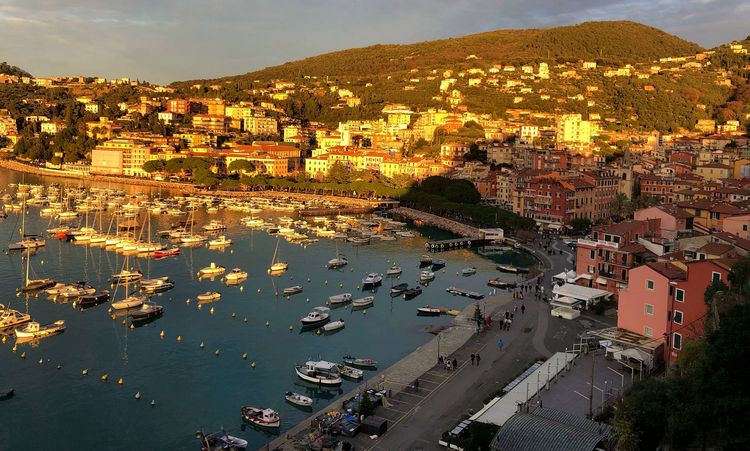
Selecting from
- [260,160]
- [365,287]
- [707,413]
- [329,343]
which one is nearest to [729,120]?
[260,160]

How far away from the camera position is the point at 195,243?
101ft

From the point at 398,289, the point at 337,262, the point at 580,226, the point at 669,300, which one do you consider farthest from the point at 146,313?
the point at 580,226

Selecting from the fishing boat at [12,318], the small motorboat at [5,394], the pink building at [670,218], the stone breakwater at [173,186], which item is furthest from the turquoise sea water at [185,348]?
the stone breakwater at [173,186]

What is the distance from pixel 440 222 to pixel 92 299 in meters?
21.2

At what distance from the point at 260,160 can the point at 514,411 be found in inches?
1956

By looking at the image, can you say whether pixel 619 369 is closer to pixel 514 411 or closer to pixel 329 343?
pixel 514 411

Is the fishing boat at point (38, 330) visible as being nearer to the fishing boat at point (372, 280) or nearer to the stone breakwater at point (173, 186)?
the fishing boat at point (372, 280)

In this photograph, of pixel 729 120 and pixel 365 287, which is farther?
pixel 729 120

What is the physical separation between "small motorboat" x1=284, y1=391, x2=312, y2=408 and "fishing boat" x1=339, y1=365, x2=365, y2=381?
1.46 m

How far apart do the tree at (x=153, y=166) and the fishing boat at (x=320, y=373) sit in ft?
159

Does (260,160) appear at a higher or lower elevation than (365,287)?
higher

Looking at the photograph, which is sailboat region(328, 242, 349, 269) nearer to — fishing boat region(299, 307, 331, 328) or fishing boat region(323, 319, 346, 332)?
fishing boat region(299, 307, 331, 328)

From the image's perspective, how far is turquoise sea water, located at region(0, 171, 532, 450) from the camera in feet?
42.1

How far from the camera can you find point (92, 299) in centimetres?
2061
